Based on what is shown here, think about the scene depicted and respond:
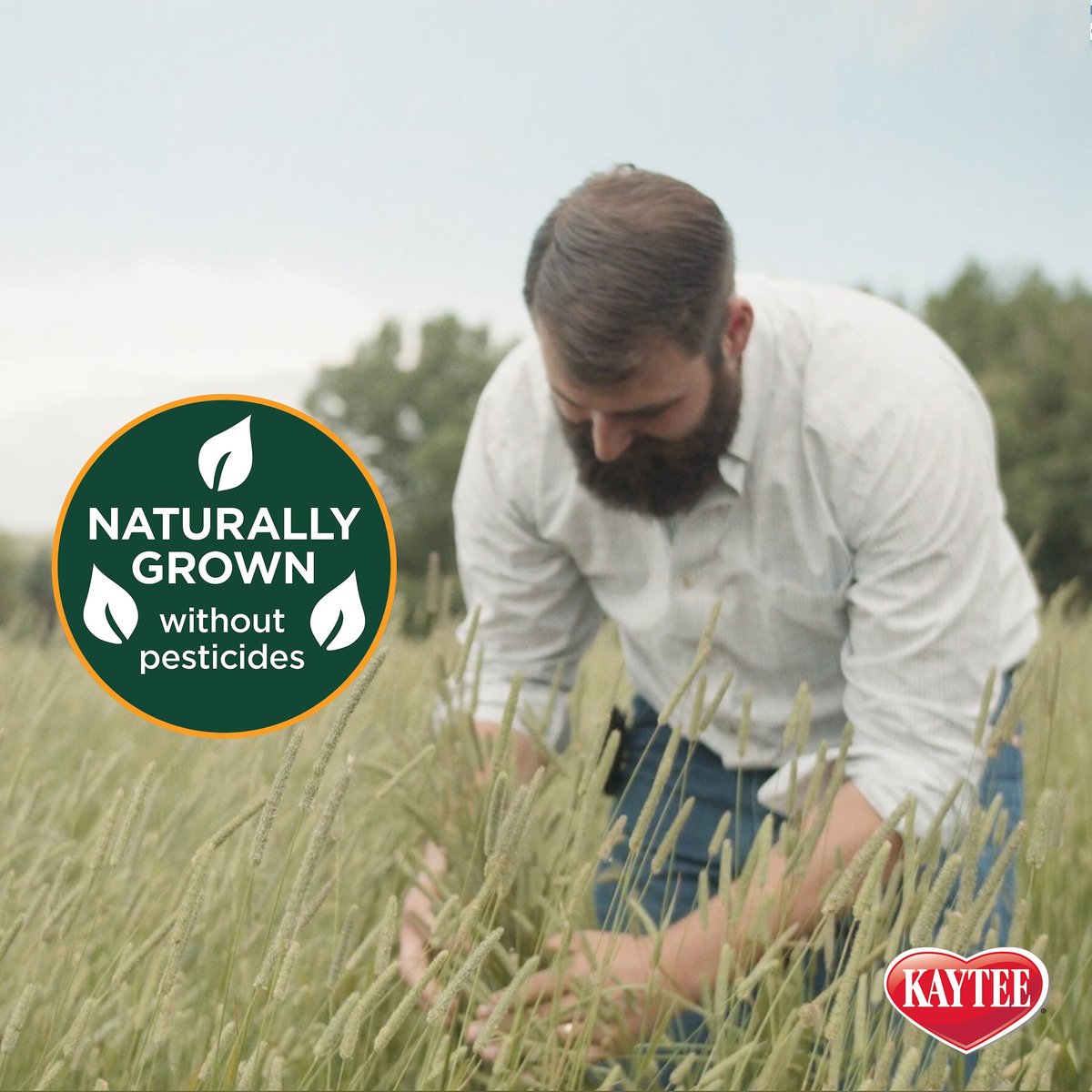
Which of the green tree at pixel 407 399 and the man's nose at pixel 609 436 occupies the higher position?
the man's nose at pixel 609 436

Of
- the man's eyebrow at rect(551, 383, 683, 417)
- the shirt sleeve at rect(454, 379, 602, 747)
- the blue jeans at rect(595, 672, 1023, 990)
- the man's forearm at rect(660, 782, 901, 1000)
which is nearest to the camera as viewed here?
the man's forearm at rect(660, 782, 901, 1000)

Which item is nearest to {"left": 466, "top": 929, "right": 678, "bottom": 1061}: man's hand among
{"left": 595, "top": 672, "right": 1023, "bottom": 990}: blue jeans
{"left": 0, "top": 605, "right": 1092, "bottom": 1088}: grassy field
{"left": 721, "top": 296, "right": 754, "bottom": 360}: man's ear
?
{"left": 0, "top": 605, "right": 1092, "bottom": 1088}: grassy field

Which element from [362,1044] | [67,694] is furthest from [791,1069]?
[67,694]

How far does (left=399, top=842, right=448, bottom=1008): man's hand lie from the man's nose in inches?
25.3

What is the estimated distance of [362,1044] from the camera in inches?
57.6

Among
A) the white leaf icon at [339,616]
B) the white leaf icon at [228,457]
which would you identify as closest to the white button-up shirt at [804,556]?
the white leaf icon at [339,616]

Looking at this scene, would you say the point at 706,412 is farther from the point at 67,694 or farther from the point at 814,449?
the point at 67,694

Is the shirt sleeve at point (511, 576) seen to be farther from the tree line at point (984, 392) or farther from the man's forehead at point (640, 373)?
the tree line at point (984, 392)

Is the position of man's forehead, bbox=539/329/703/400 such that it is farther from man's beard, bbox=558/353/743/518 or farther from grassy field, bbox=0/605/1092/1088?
grassy field, bbox=0/605/1092/1088

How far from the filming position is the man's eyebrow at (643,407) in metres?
1.92

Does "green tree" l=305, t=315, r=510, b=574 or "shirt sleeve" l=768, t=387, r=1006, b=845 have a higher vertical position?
"shirt sleeve" l=768, t=387, r=1006, b=845

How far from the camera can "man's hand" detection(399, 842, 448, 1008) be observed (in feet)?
5.54

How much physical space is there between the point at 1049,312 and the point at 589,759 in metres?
26.0

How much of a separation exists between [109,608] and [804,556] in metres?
1.08
